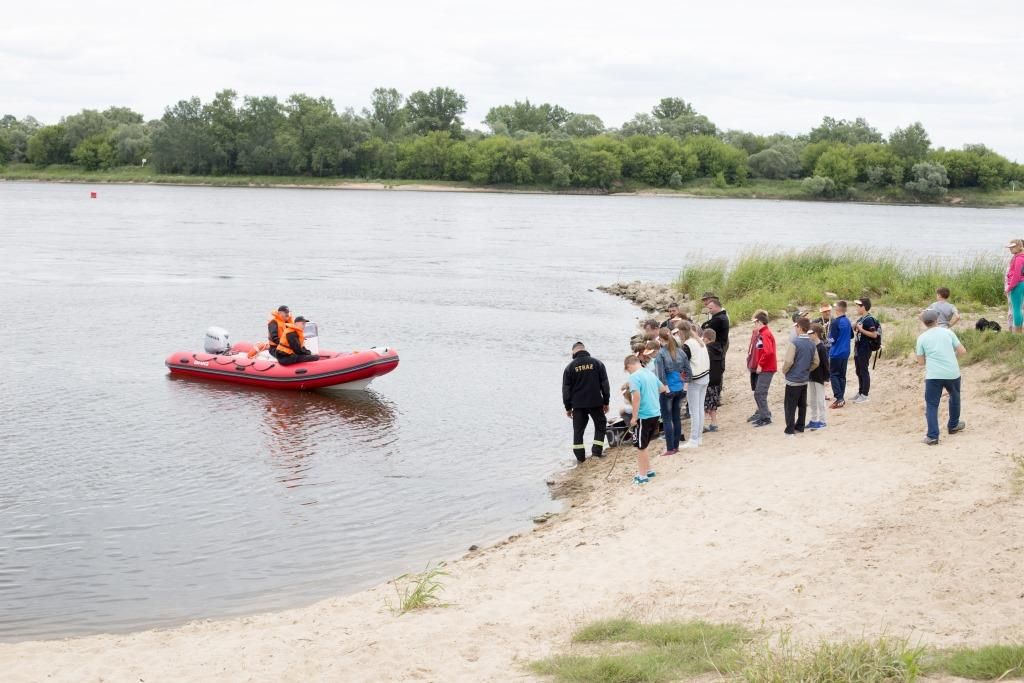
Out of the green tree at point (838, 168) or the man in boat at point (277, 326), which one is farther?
the green tree at point (838, 168)

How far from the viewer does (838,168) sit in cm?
10344

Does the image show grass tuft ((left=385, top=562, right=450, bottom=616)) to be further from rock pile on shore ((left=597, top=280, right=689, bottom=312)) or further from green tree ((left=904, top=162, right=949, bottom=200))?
green tree ((left=904, top=162, right=949, bottom=200))

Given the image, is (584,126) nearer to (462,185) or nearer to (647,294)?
(462,185)

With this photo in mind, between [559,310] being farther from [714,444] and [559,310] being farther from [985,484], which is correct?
[985,484]

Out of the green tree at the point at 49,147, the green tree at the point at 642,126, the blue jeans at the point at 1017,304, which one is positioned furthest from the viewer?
the green tree at the point at 642,126

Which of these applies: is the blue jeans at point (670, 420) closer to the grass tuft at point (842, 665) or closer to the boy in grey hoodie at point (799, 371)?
the boy in grey hoodie at point (799, 371)

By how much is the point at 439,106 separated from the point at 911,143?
5071cm

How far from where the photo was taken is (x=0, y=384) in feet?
60.8

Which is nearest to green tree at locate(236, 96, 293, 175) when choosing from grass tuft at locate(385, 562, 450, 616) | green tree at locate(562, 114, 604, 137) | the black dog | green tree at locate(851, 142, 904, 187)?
green tree at locate(562, 114, 604, 137)

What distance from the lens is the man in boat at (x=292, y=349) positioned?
18.6 m

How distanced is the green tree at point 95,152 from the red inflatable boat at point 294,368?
318 ft

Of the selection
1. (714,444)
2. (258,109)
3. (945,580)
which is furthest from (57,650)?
(258,109)

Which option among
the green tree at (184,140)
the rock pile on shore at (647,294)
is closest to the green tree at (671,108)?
→ the green tree at (184,140)

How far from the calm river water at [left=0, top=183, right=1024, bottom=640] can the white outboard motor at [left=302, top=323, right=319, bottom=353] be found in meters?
1.01
